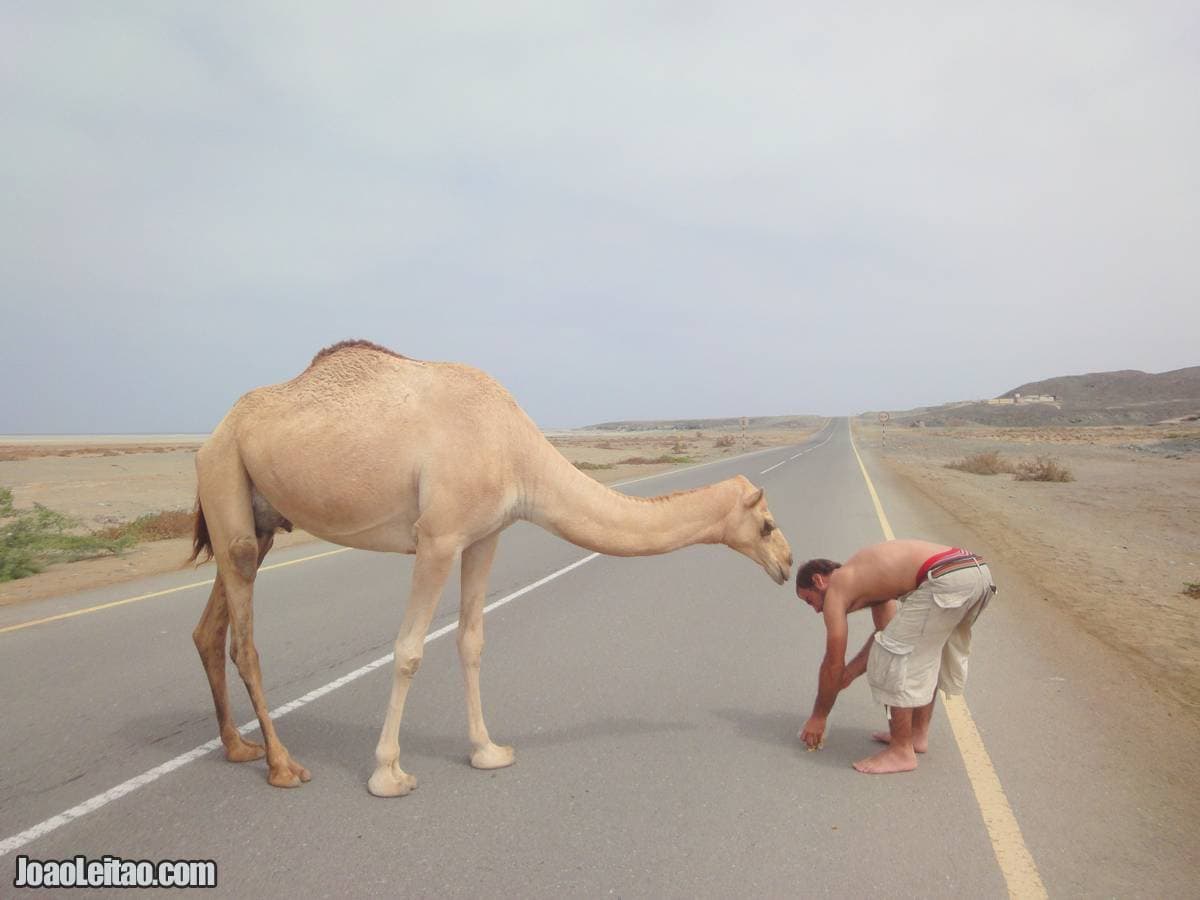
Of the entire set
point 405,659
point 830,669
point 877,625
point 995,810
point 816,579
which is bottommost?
point 995,810

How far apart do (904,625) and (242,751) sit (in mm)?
3987

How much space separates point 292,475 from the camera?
402 centimetres

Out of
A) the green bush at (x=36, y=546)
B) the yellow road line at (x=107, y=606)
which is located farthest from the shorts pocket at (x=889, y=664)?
the green bush at (x=36, y=546)

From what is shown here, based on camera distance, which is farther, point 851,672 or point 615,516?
point 851,672

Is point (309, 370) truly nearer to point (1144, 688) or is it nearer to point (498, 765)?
point (498, 765)

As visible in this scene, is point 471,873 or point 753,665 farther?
point 753,665

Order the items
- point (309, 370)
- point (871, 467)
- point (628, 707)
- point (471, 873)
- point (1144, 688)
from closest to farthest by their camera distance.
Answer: point (471, 873) < point (309, 370) < point (628, 707) < point (1144, 688) < point (871, 467)

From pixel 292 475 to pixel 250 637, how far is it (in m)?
1.02

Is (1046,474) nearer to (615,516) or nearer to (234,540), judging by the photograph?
(615,516)

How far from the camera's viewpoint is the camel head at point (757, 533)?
13.7 ft

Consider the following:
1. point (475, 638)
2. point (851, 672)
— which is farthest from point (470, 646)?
point (851, 672)

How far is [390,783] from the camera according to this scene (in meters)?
3.84

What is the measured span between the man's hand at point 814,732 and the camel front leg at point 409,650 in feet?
7.77

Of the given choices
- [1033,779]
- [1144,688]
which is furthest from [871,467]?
[1033,779]
